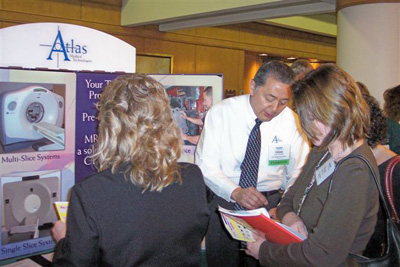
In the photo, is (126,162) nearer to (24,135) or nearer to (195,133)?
(24,135)

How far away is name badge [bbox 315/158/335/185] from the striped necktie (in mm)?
1095

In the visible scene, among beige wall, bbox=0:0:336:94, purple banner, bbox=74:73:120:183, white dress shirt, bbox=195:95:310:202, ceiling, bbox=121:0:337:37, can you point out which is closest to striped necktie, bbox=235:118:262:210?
white dress shirt, bbox=195:95:310:202

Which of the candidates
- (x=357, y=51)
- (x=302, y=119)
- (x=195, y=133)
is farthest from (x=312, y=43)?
(x=302, y=119)

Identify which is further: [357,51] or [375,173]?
[357,51]

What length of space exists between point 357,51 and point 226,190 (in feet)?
9.65

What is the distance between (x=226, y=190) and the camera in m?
2.44

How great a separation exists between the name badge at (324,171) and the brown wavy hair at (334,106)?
0.07 meters

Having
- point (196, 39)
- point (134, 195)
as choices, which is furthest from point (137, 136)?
point (196, 39)

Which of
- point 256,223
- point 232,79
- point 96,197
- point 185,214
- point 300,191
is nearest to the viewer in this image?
point 96,197

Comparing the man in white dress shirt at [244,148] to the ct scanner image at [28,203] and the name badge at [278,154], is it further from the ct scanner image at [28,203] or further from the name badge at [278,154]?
the ct scanner image at [28,203]

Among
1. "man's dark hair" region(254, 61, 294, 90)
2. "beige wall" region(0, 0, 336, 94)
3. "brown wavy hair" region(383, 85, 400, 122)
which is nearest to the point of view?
"man's dark hair" region(254, 61, 294, 90)

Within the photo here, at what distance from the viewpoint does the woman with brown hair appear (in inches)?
51.1

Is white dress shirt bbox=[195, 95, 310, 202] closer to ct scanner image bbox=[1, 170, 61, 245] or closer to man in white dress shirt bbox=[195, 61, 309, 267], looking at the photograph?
man in white dress shirt bbox=[195, 61, 309, 267]

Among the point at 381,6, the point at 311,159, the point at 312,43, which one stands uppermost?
the point at 312,43
